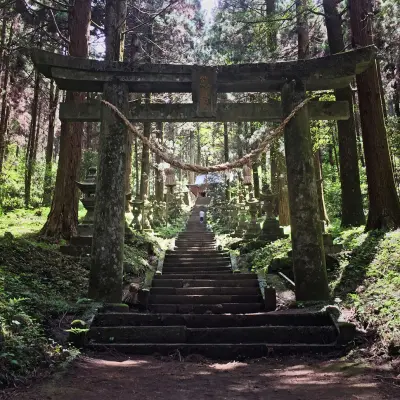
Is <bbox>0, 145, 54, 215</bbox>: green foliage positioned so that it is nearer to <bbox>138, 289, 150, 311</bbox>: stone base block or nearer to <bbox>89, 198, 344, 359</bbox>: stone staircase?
<bbox>138, 289, 150, 311</bbox>: stone base block

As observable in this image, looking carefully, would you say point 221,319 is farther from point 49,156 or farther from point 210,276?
point 49,156

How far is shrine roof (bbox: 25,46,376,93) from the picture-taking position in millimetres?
6227

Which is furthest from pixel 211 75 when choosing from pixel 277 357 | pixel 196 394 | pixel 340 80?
pixel 196 394

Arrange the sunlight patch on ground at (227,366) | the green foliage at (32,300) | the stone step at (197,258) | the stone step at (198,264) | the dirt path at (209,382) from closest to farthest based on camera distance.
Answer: the dirt path at (209,382), the green foliage at (32,300), the sunlight patch on ground at (227,366), the stone step at (198,264), the stone step at (197,258)

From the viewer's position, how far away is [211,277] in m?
8.62

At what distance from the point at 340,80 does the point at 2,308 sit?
608cm

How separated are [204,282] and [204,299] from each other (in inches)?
36.9

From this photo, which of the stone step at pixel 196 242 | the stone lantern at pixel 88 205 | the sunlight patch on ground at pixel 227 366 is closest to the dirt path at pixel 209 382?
the sunlight patch on ground at pixel 227 366

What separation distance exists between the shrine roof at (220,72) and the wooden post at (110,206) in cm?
28

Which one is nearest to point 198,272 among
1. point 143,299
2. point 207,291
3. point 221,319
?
point 207,291

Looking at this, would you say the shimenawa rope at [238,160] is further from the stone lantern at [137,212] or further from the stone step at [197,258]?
the stone lantern at [137,212]

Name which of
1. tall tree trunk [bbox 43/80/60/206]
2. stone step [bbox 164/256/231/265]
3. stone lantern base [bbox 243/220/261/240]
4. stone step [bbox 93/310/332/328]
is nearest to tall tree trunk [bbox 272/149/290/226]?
stone lantern base [bbox 243/220/261/240]

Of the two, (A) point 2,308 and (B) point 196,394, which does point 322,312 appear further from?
(A) point 2,308

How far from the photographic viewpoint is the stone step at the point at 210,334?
195 inches
